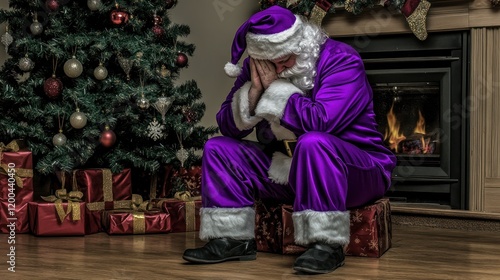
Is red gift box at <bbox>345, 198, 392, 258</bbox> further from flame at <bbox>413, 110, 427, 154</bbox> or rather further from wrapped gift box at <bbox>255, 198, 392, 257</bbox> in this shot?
flame at <bbox>413, 110, 427, 154</bbox>

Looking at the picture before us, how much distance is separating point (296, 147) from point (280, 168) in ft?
0.73

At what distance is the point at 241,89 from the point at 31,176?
1.18 metres

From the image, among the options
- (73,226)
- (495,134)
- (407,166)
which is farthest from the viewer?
(407,166)

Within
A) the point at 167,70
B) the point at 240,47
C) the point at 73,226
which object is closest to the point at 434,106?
the point at 167,70

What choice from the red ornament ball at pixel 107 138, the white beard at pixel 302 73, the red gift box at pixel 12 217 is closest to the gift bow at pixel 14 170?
the red gift box at pixel 12 217

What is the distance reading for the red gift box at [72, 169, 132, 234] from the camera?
9.79 ft

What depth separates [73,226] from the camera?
2.83 metres

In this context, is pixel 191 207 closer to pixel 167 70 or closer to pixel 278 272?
pixel 167 70

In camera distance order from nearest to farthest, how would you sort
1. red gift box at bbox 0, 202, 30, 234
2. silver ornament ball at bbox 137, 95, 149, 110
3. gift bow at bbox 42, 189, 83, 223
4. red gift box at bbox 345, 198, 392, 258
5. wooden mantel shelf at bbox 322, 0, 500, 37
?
red gift box at bbox 345, 198, 392, 258
gift bow at bbox 42, 189, 83, 223
red gift box at bbox 0, 202, 30, 234
silver ornament ball at bbox 137, 95, 149, 110
wooden mantel shelf at bbox 322, 0, 500, 37

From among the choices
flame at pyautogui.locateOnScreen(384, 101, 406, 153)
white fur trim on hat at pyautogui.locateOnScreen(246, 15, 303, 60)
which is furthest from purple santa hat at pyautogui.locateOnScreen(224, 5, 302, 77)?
flame at pyautogui.locateOnScreen(384, 101, 406, 153)

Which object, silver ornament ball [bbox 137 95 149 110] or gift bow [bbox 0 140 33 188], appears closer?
gift bow [bbox 0 140 33 188]

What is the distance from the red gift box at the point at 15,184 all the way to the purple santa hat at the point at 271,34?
1.24m

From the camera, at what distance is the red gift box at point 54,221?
2.80 m

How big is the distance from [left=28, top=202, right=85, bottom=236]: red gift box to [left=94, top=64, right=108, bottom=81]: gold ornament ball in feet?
2.06
